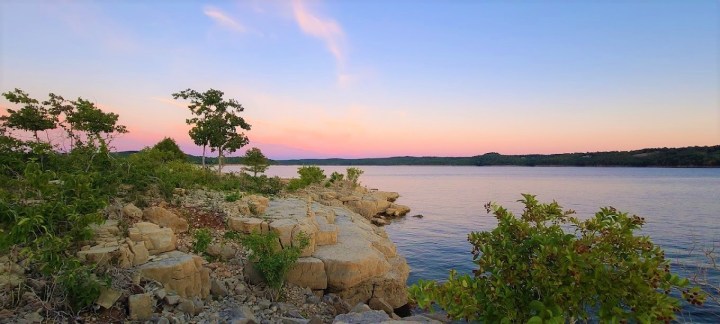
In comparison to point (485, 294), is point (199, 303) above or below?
below

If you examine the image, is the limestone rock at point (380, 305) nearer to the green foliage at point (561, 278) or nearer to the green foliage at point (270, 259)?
the green foliage at point (270, 259)

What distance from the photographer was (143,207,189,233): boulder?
1268 centimetres

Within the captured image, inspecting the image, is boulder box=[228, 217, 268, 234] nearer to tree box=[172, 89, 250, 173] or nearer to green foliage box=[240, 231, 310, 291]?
green foliage box=[240, 231, 310, 291]

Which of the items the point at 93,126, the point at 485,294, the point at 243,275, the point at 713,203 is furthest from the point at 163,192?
the point at 713,203

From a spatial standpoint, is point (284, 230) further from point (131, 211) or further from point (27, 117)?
point (27, 117)

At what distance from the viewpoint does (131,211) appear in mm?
12203

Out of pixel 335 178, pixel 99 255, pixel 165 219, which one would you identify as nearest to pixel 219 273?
pixel 165 219

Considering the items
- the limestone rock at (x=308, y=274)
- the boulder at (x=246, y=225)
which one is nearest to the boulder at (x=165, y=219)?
the boulder at (x=246, y=225)

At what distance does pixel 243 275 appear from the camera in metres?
11.8

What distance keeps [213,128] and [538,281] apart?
35.0 m

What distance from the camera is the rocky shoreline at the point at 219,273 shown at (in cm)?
800

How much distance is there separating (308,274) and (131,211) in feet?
20.2

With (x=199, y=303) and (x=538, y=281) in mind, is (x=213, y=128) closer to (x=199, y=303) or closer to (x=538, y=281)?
(x=199, y=303)

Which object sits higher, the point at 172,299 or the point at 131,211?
the point at 131,211
